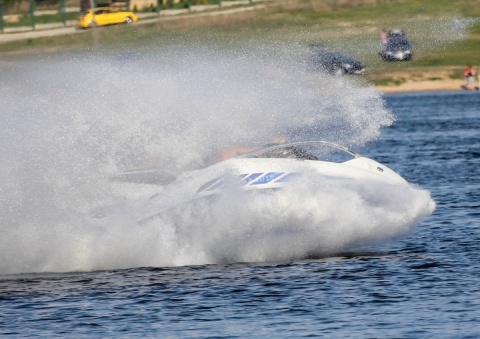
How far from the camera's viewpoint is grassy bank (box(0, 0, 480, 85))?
53.0 meters

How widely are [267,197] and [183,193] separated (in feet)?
4.85

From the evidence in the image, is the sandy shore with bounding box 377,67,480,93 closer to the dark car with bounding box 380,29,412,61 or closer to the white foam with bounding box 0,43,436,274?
the dark car with bounding box 380,29,412,61

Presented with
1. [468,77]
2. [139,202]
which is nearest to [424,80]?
[468,77]

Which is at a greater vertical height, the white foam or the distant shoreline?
the white foam

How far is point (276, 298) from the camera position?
65.3ft

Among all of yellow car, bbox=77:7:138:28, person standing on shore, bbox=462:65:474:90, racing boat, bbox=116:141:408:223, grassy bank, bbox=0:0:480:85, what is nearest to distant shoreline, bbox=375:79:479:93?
person standing on shore, bbox=462:65:474:90

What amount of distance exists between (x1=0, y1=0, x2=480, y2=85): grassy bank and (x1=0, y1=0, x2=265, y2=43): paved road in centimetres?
61

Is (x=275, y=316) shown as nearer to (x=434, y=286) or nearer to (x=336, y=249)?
(x=434, y=286)

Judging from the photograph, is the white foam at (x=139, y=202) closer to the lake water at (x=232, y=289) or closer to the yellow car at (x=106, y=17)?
the lake water at (x=232, y=289)

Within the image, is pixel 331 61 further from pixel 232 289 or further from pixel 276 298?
pixel 276 298

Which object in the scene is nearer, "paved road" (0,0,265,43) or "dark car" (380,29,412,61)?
"dark car" (380,29,412,61)

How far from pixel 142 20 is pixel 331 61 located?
70.3 feet

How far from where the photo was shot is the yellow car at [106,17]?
7112 centimetres

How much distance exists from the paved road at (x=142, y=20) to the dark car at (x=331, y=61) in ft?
41.3
